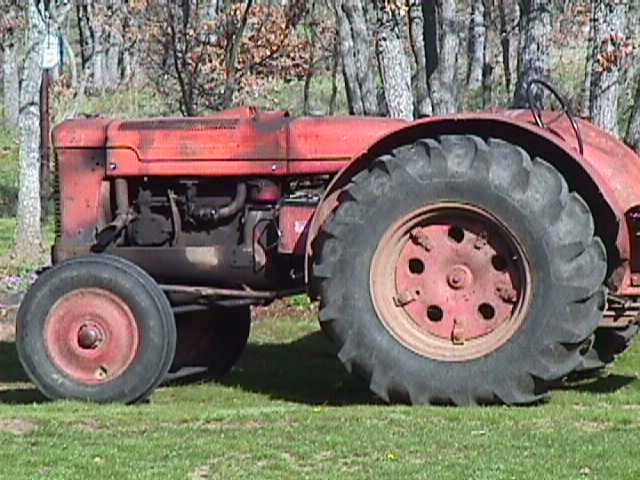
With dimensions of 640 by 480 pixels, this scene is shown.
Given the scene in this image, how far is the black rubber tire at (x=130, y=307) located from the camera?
10.1 m

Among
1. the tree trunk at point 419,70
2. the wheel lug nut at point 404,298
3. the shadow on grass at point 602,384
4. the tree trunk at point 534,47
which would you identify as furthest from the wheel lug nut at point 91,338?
the tree trunk at point 419,70

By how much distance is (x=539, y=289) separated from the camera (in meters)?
9.47

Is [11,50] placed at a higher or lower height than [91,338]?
higher

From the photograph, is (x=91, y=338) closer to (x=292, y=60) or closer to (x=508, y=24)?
(x=292, y=60)

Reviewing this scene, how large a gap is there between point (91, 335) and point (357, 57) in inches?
382

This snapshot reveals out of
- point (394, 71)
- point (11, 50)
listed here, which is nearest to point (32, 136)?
point (394, 71)

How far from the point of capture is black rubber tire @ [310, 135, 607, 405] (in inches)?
370

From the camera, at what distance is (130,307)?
10.1 meters

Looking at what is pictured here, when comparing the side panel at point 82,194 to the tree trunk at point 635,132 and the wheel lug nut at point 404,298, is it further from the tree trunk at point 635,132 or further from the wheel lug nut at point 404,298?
the tree trunk at point 635,132

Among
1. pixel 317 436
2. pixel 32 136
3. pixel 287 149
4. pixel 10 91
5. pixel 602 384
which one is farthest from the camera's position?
pixel 10 91

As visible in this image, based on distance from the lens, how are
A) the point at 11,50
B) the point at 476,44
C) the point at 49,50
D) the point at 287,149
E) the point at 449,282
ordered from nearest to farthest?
the point at 449,282 < the point at 287,149 < the point at 49,50 < the point at 476,44 < the point at 11,50

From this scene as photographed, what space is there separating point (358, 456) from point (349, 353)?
178 centimetres

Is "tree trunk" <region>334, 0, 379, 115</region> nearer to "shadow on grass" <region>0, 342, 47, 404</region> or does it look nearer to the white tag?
the white tag

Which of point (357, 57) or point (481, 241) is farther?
point (357, 57)
